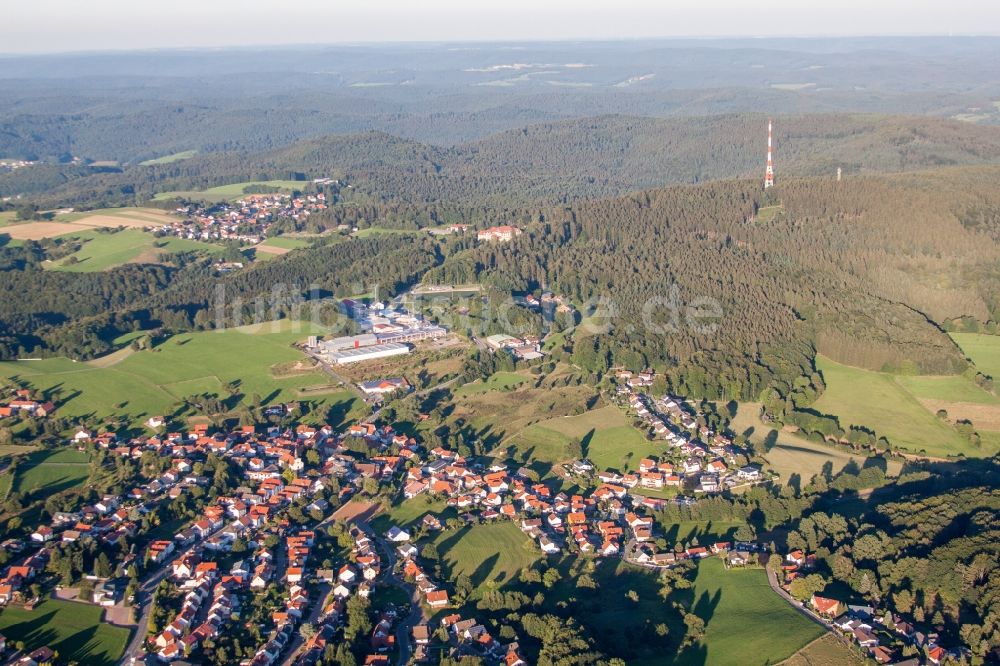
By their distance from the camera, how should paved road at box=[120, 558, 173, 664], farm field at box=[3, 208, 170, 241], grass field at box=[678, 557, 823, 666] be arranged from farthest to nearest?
1. farm field at box=[3, 208, 170, 241]
2. paved road at box=[120, 558, 173, 664]
3. grass field at box=[678, 557, 823, 666]

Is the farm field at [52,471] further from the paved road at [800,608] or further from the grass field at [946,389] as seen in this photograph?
the grass field at [946,389]

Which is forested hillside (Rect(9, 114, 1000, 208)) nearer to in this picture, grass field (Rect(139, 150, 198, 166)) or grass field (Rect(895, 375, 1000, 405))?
grass field (Rect(139, 150, 198, 166))

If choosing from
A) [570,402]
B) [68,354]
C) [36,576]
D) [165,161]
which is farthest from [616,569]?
[165,161]

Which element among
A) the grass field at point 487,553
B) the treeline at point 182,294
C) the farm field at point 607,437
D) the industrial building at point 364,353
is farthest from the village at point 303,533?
the treeline at point 182,294

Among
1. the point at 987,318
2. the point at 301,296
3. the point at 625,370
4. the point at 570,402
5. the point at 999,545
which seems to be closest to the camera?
the point at 999,545

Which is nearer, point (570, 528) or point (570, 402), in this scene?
point (570, 528)

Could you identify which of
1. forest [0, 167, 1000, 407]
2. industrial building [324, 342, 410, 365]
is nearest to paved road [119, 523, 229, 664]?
industrial building [324, 342, 410, 365]

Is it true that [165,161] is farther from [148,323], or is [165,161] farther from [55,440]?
[55,440]
